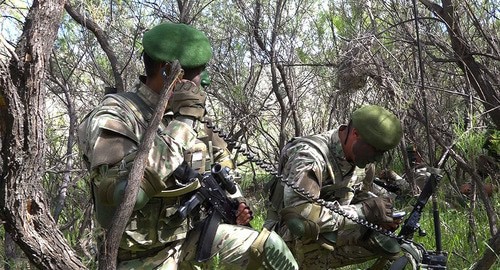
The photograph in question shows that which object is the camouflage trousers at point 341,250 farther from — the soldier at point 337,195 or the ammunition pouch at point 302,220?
the ammunition pouch at point 302,220

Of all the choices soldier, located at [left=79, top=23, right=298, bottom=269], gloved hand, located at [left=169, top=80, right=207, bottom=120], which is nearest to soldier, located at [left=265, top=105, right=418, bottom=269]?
soldier, located at [left=79, top=23, right=298, bottom=269]

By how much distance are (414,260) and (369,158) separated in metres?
0.69

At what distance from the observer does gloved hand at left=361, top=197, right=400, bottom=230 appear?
13.4ft

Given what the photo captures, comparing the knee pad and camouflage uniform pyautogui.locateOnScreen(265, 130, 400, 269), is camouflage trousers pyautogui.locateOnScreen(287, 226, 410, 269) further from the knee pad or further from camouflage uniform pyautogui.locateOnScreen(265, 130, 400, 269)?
the knee pad

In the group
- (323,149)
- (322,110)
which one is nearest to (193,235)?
(323,149)

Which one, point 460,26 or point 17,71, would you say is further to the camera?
point 460,26

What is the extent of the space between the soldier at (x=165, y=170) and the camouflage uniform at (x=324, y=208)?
64 cm

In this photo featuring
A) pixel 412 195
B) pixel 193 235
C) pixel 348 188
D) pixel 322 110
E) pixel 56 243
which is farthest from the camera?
pixel 322 110

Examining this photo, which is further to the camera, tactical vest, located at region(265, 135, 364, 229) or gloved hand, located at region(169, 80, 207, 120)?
tactical vest, located at region(265, 135, 364, 229)

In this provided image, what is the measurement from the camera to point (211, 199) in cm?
317

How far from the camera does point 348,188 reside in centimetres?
428

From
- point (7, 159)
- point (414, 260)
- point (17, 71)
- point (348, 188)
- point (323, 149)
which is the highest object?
point (17, 71)

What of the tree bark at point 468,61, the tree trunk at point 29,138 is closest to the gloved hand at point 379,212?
the tree bark at point 468,61

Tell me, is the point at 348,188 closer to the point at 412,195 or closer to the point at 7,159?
the point at 412,195
